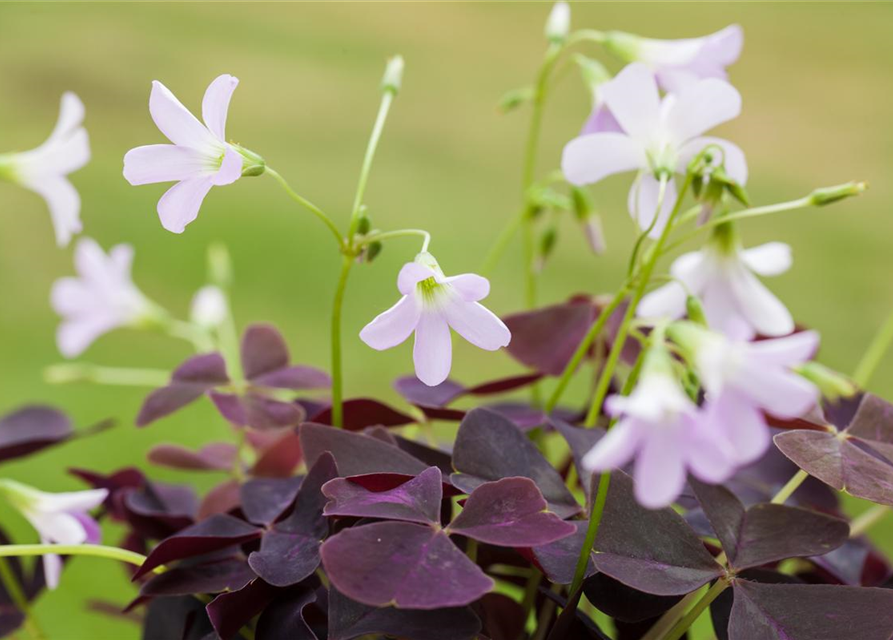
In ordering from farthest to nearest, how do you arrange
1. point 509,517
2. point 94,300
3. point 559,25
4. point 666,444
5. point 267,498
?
point 94,300
point 559,25
point 267,498
point 509,517
point 666,444

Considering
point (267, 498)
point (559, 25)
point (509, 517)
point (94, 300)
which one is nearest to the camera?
point (509, 517)

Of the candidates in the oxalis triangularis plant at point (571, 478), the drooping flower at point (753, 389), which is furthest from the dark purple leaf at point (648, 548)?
the drooping flower at point (753, 389)

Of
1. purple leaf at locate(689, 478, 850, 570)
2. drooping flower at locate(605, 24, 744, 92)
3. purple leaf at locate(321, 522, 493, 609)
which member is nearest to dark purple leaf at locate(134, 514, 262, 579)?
purple leaf at locate(321, 522, 493, 609)

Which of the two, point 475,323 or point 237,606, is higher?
point 475,323

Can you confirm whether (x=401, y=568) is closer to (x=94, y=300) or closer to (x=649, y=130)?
(x=649, y=130)

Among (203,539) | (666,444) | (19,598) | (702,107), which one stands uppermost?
(702,107)

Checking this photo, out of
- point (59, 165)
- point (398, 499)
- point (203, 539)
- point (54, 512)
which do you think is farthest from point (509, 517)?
point (59, 165)

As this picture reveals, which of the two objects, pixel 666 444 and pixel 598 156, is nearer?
pixel 666 444

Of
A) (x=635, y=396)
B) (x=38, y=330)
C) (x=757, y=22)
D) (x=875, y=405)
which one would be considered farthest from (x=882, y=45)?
(x=635, y=396)
